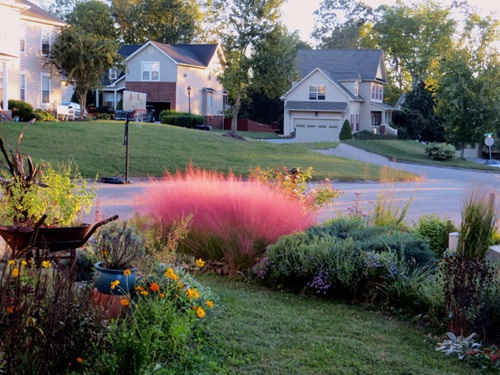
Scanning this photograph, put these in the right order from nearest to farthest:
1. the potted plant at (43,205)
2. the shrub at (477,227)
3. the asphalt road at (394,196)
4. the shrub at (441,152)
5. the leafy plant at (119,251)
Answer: the leafy plant at (119,251) → the potted plant at (43,205) → the shrub at (477,227) → the asphalt road at (394,196) → the shrub at (441,152)

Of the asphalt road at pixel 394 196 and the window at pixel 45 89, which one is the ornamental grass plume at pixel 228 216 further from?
the window at pixel 45 89

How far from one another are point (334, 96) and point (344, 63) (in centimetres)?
594

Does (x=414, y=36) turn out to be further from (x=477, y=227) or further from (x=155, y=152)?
(x=477, y=227)

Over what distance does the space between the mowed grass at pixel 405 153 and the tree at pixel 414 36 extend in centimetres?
2398

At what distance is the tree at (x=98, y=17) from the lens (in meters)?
62.0

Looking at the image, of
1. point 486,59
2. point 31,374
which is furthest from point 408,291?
point 486,59

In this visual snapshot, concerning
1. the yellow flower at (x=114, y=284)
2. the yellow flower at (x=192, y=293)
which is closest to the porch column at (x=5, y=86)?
the yellow flower at (x=114, y=284)

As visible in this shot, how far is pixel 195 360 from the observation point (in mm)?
4668

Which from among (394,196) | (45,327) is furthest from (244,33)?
(45,327)

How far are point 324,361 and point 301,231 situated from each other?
3.22 metres

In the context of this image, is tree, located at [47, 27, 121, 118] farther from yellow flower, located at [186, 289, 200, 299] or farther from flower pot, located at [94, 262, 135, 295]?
yellow flower, located at [186, 289, 200, 299]

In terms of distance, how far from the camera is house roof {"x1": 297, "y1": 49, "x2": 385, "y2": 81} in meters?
55.7

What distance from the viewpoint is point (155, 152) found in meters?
25.4

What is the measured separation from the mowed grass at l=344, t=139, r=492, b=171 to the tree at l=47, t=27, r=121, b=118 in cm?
1688
